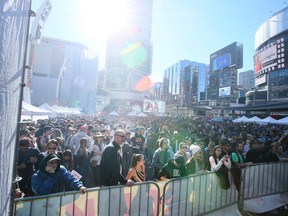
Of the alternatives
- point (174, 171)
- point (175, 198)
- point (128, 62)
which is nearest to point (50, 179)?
point (175, 198)

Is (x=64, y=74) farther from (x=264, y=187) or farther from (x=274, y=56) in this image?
(x=264, y=187)

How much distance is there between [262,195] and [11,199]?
19.5 feet

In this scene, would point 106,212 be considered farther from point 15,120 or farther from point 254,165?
point 254,165

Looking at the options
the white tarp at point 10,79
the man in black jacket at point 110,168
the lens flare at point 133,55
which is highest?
the lens flare at point 133,55

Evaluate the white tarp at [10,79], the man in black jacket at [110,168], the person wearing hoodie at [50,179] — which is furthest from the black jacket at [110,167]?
the white tarp at [10,79]

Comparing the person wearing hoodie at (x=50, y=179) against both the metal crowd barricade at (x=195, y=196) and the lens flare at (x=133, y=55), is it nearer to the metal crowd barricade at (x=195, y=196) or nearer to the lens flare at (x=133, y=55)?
the metal crowd barricade at (x=195, y=196)

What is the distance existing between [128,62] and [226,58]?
90.5m

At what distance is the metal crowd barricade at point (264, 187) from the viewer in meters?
5.69

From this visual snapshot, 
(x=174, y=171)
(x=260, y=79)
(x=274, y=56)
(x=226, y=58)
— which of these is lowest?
(x=174, y=171)

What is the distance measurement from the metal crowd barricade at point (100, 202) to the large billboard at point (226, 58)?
6772cm

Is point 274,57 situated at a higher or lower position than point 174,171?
higher

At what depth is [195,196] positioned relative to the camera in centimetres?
471

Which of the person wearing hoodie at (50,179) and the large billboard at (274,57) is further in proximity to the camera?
the large billboard at (274,57)

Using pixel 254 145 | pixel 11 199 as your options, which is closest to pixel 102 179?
pixel 11 199
